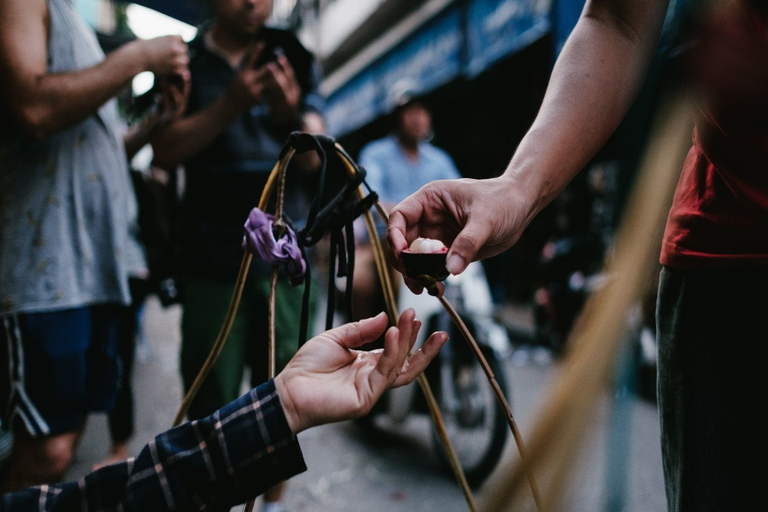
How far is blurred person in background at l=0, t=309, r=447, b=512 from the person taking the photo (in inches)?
26.7

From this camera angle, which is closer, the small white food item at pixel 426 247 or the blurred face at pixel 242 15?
the small white food item at pixel 426 247

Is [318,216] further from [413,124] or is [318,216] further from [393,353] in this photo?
[413,124]

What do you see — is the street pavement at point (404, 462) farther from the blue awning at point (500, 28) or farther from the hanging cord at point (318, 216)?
the blue awning at point (500, 28)

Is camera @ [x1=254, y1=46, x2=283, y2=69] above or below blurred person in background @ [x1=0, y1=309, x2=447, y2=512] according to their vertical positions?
above

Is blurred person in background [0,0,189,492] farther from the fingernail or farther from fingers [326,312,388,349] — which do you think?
the fingernail

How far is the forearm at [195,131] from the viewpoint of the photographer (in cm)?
160

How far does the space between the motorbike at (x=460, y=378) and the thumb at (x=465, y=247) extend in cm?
185

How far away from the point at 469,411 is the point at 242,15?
6.75 feet

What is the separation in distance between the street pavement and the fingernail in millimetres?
788

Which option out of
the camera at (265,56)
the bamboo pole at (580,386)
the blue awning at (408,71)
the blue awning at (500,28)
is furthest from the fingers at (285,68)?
the blue awning at (500,28)

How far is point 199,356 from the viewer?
170 cm

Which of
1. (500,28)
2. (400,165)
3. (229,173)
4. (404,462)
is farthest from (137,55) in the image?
(500,28)

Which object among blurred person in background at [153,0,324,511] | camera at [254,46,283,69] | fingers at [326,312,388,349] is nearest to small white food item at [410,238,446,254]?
fingers at [326,312,388,349]

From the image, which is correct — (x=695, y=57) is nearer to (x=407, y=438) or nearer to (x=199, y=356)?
(x=199, y=356)
